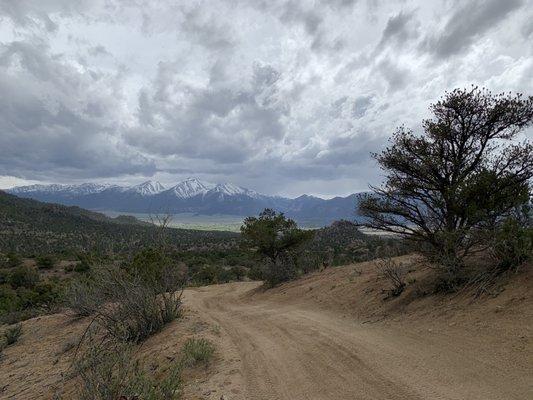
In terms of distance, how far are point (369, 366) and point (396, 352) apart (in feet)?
3.80

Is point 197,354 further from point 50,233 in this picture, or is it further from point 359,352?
point 50,233

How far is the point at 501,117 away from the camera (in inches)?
532

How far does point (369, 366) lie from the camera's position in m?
7.26

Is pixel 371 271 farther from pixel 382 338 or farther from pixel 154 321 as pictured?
pixel 154 321

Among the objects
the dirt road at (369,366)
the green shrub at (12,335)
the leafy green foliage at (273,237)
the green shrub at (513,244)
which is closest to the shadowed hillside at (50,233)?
the leafy green foliage at (273,237)

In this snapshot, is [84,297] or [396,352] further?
[84,297]

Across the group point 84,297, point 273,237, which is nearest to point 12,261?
point 273,237

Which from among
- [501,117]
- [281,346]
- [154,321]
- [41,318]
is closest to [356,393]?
[281,346]

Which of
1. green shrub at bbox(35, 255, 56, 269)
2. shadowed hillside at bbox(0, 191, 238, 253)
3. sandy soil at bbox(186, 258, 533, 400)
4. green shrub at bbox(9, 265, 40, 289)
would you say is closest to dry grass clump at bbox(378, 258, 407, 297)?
sandy soil at bbox(186, 258, 533, 400)

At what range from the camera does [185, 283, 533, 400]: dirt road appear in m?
6.06

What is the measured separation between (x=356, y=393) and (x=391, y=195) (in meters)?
9.41

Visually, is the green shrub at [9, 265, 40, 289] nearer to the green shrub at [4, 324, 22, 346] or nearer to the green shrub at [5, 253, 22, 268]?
the green shrub at [5, 253, 22, 268]

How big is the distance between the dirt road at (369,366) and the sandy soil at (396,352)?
0.05ft

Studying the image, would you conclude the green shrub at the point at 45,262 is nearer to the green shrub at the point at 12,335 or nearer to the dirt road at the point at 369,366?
the green shrub at the point at 12,335
